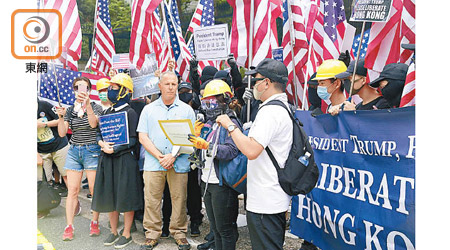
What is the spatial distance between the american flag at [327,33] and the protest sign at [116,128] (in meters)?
3.17

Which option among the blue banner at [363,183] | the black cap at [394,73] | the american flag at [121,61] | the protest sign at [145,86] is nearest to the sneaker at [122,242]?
the protest sign at [145,86]

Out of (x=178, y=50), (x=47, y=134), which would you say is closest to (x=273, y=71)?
(x=178, y=50)

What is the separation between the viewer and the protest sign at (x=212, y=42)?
18.1 feet

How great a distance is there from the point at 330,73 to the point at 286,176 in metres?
1.65

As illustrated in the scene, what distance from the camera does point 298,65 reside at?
6105mm

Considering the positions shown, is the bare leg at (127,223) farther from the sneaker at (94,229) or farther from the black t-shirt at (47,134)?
the black t-shirt at (47,134)

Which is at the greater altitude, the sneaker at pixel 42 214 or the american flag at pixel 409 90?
the american flag at pixel 409 90

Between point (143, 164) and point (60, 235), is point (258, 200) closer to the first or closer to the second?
point (143, 164)

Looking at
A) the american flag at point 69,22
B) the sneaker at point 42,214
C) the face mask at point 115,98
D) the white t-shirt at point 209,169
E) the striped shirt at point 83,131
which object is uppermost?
the american flag at point 69,22

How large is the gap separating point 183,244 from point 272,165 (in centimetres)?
239

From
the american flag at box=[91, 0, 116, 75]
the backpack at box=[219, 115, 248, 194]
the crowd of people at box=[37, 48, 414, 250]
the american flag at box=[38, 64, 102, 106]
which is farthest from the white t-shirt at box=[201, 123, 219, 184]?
the american flag at box=[91, 0, 116, 75]

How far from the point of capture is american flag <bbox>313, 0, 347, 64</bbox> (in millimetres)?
6090

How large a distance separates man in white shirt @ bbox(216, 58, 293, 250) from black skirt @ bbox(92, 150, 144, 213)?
2370 millimetres

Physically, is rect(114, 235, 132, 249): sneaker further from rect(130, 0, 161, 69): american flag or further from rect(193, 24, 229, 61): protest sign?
rect(130, 0, 161, 69): american flag
